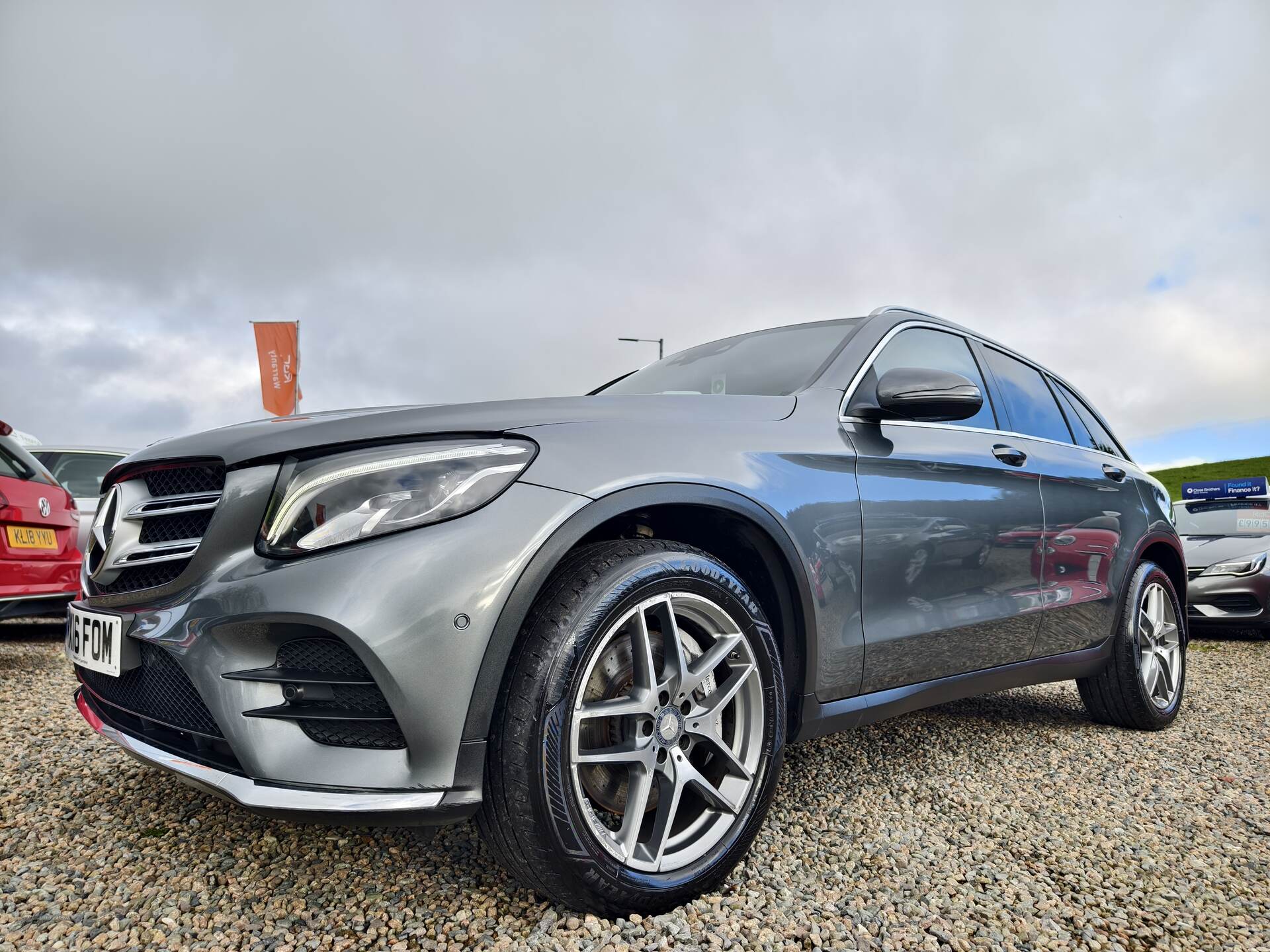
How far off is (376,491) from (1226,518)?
32.6 ft

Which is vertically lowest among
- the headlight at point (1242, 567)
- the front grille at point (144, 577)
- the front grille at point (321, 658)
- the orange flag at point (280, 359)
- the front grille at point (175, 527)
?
the headlight at point (1242, 567)

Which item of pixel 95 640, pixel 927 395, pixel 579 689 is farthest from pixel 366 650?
pixel 927 395

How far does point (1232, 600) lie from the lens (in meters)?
7.37

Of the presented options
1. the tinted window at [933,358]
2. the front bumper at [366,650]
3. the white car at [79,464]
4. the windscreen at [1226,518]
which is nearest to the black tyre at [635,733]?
the front bumper at [366,650]

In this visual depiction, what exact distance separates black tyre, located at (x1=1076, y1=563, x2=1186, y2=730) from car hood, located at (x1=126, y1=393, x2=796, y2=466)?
98.9 inches

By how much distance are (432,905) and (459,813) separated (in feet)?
1.45

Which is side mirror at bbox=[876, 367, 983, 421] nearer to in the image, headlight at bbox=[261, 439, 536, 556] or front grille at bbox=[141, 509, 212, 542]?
headlight at bbox=[261, 439, 536, 556]

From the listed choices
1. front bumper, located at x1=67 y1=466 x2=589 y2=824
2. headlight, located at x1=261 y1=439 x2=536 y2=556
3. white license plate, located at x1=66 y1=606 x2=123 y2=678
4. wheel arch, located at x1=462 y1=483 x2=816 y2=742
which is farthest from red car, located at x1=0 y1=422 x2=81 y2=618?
wheel arch, located at x1=462 y1=483 x2=816 y2=742

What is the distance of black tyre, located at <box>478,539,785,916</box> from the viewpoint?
1.56 metres

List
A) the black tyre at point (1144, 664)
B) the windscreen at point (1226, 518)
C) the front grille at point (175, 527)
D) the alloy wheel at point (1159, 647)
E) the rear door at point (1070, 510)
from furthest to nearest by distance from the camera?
1. the windscreen at point (1226, 518)
2. the alloy wheel at point (1159, 647)
3. the black tyre at point (1144, 664)
4. the rear door at point (1070, 510)
5. the front grille at point (175, 527)

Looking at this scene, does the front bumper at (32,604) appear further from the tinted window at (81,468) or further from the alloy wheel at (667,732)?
the alloy wheel at (667,732)

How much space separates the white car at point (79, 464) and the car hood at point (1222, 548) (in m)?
9.94

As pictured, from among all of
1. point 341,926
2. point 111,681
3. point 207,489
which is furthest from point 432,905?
point 207,489

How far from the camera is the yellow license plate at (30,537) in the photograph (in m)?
4.26
